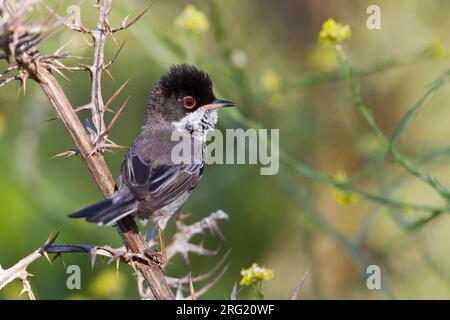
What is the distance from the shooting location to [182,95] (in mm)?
4332

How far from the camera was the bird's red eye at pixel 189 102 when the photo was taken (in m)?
4.34

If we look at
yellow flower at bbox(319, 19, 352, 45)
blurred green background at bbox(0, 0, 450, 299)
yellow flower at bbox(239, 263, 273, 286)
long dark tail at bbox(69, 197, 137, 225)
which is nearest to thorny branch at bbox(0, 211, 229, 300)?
long dark tail at bbox(69, 197, 137, 225)

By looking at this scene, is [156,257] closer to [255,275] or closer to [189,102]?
[255,275]

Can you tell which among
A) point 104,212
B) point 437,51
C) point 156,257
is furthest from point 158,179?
point 437,51

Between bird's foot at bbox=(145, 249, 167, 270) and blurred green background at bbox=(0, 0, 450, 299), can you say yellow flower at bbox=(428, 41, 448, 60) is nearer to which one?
blurred green background at bbox=(0, 0, 450, 299)

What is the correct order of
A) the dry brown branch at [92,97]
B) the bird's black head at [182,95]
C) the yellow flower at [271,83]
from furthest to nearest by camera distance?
the yellow flower at [271,83] < the bird's black head at [182,95] < the dry brown branch at [92,97]

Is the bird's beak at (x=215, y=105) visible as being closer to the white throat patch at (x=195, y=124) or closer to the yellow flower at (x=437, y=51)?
the white throat patch at (x=195, y=124)

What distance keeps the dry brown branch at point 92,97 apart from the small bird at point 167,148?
350mm

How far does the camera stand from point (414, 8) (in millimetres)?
6852

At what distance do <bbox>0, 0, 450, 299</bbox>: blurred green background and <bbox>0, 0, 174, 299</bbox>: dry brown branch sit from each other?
98.6 inches

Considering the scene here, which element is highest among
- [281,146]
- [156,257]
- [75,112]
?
[281,146]

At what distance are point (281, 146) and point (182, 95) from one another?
2387mm

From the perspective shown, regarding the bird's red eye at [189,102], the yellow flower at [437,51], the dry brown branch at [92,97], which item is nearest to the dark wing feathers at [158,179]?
the bird's red eye at [189,102]
